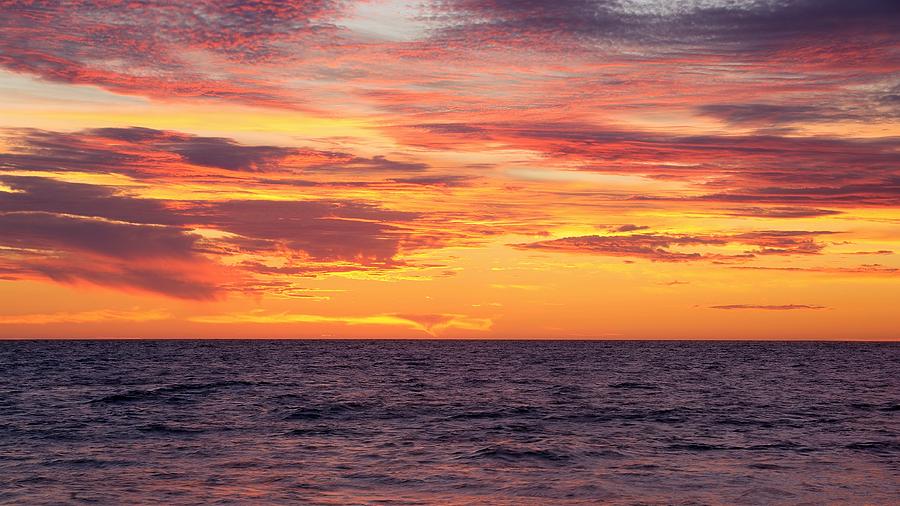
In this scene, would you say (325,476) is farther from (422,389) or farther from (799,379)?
(799,379)

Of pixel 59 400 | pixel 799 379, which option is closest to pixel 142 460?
pixel 59 400

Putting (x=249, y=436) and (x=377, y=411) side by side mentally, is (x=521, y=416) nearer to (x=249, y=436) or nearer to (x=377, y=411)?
(x=377, y=411)

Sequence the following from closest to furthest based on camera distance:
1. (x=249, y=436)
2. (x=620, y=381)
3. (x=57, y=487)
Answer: (x=57, y=487) < (x=249, y=436) < (x=620, y=381)

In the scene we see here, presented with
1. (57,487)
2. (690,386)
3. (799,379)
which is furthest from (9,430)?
(799,379)

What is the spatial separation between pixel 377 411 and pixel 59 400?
64.2 feet

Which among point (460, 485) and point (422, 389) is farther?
point (422, 389)

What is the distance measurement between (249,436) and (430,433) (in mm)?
7529

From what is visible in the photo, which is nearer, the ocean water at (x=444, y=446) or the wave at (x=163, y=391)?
the ocean water at (x=444, y=446)

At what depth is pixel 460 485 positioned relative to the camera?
24.5 m

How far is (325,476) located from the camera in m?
25.7

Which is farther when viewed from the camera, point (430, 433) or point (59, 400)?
point (59, 400)

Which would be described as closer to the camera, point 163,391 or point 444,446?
point 444,446

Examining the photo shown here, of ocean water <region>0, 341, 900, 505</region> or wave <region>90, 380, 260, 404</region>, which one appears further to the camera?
wave <region>90, 380, 260, 404</region>

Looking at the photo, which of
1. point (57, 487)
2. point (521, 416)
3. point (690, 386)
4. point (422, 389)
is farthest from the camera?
point (690, 386)
